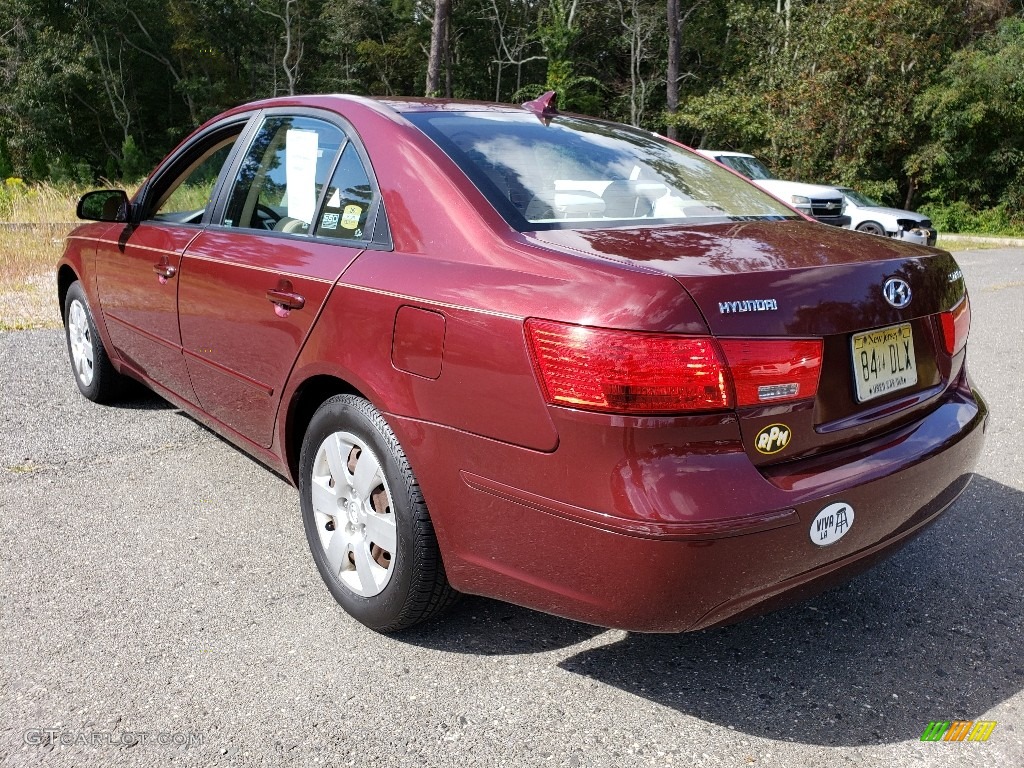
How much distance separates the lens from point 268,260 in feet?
9.78

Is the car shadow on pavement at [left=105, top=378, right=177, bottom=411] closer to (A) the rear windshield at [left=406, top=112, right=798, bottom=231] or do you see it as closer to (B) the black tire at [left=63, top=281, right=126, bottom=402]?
(B) the black tire at [left=63, top=281, right=126, bottom=402]

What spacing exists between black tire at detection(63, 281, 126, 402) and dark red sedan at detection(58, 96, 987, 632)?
1779 millimetres

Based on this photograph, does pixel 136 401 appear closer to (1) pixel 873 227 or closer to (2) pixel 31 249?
(2) pixel 31 249

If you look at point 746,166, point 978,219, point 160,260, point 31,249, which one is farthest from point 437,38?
point 160,260

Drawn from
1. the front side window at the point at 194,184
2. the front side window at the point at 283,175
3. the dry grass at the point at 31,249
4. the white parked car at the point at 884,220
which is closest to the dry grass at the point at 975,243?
the white parked car at the point at 884,220

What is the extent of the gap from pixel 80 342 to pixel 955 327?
4.58m

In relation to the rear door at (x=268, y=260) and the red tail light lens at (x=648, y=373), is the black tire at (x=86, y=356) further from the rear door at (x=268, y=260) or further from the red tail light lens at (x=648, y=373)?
the red tail light lens at (x=648, y=373)

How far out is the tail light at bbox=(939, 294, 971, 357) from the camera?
2.59 metres

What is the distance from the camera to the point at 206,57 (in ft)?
144

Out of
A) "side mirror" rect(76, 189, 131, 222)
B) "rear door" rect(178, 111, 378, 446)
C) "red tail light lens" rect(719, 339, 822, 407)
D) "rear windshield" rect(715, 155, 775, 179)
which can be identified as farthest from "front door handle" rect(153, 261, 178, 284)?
"rear windshield" rect(715, 155, 775, 179)

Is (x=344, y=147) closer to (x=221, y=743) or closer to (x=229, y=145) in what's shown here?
(x=229, y=145)

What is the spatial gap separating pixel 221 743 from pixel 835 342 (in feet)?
6.04

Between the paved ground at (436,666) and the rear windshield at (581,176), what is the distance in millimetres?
1300

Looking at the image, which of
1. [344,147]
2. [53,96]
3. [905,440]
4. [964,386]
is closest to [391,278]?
[344,147]
